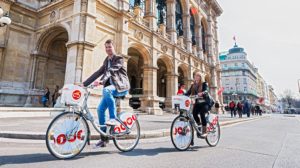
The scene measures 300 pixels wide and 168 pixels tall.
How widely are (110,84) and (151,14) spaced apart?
49.9 feet

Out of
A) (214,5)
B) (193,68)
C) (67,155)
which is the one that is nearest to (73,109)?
(67,155)

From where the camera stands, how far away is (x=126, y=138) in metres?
3.46

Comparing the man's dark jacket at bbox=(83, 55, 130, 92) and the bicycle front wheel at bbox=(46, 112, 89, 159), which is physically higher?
the man's dark jacket at bbox=(83, 55, 130, 92)

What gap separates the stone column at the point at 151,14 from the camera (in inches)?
Result: 664

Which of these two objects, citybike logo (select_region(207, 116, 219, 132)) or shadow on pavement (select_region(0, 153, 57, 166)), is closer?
shadow on pavement (select_region(0, 153, 57, 166))

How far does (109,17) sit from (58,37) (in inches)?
184

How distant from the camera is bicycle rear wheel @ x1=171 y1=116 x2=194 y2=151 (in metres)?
3.67

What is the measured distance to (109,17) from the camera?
41.4ft

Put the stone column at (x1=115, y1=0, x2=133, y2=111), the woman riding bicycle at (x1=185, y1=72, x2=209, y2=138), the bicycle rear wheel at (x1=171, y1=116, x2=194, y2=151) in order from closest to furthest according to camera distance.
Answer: the bicycle rear wheel at (x1=171, y1=116, x2=194, y2=151) → the woman riding bicycle at (x1=185, y1=72, x2=209, y2=138) → the stone column at (x1=115, y1=0, x2=133, y2=111)

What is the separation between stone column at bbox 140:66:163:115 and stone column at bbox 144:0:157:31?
423 cm

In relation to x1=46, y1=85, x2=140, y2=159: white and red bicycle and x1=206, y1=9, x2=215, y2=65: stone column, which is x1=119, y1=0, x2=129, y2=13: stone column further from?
x1=206, y1=9, x2=215, y2=65: stone column

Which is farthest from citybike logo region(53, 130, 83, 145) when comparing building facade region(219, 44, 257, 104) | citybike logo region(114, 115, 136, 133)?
building facade region(219, 44, 257, 104)

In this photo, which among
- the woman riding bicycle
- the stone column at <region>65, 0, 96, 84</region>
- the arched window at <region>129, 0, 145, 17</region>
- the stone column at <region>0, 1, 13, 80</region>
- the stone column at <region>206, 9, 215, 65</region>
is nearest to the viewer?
the woman riding bicycle

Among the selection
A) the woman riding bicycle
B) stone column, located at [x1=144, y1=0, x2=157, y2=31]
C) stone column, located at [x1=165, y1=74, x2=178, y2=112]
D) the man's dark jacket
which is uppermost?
stone column, located at [x1=144, y1=0, x2=157, y2=31]
